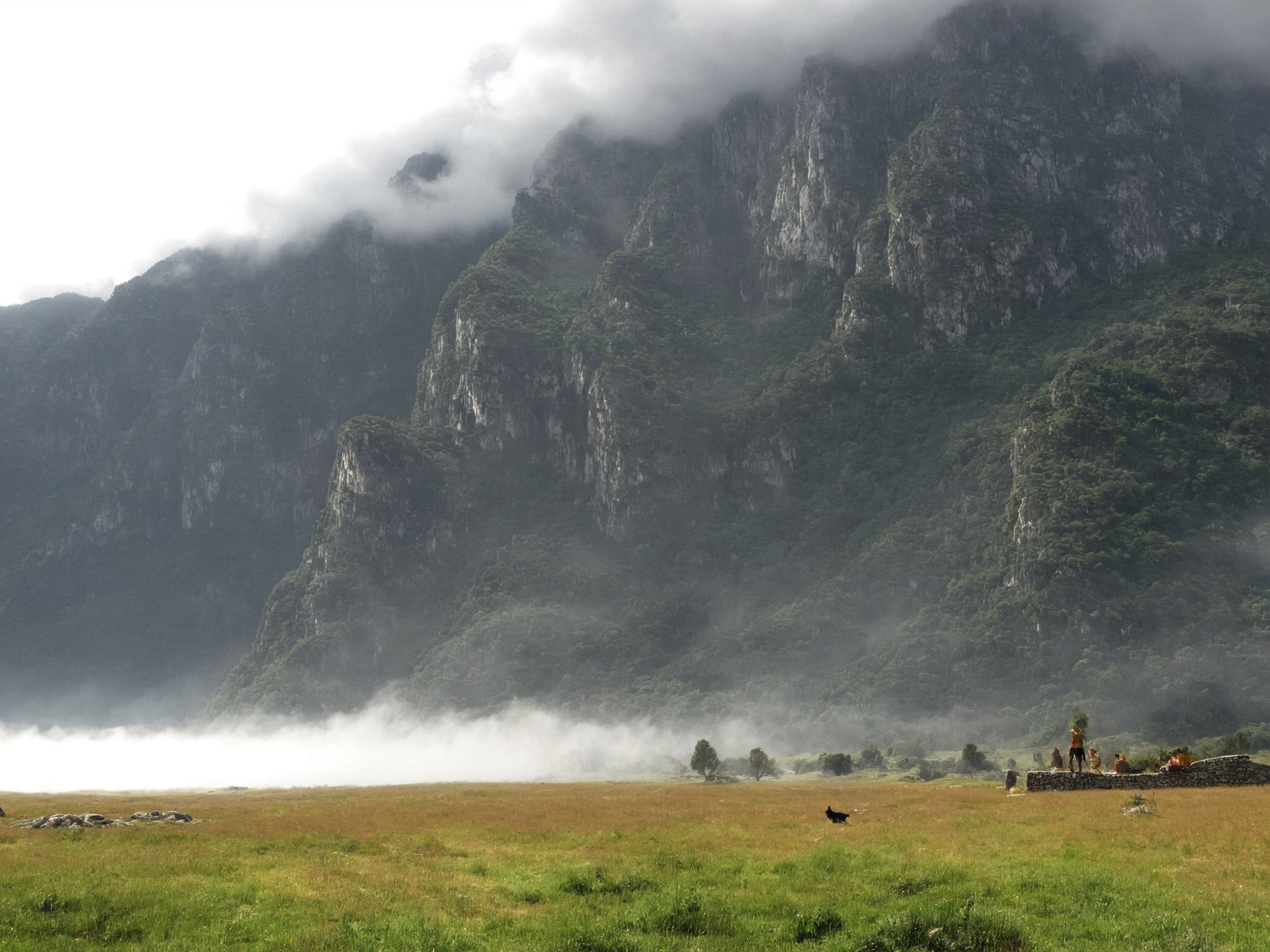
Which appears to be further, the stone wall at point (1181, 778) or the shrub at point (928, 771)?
the shrub at point (928, 771)

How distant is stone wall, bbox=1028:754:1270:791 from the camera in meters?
51.5

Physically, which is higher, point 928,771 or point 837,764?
point 928,771

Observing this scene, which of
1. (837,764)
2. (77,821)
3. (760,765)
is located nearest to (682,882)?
(77,821)

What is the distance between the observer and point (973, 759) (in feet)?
444

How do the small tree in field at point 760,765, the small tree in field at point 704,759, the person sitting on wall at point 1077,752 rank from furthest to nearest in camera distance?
1. the small tree in field at point 760,765
2. the small tree in field at point 704,759
3. the person sitting on wall at point 1077,752

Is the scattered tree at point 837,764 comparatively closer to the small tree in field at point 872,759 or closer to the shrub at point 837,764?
the shrub at point 837,764

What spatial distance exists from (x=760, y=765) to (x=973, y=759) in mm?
31706

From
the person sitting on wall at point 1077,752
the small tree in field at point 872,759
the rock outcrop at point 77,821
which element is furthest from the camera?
the small tree in field at point 872,759

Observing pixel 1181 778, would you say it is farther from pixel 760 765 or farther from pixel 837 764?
pixel 837 764

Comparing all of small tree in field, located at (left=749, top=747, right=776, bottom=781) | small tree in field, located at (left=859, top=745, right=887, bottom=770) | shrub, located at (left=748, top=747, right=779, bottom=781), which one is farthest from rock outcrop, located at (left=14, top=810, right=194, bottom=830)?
small tree in field, located at (left=859, top=745, right=887, bottom=770)

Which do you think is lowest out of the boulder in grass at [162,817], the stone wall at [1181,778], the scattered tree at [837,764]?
the scattered tree at [837,764]

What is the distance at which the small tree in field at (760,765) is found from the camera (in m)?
152

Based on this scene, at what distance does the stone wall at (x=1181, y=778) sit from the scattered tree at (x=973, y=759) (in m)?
82.0

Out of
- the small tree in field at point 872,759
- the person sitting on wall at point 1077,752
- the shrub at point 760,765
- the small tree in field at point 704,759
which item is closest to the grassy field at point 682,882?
the person sitting on wall at point 1077,752
